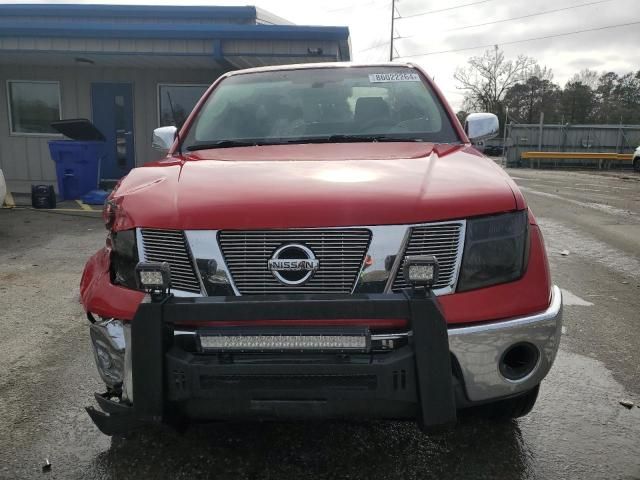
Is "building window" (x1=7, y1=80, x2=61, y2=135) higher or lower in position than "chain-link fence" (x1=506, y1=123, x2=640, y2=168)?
higher

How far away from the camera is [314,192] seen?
2.11 m

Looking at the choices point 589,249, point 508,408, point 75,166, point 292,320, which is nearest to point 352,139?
point 292,320

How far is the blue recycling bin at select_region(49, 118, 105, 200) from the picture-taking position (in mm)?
10414

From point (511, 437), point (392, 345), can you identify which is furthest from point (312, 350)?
point (511, 437)

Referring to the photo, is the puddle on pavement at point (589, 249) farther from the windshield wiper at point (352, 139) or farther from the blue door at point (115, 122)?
the blue door at point (115, 122)

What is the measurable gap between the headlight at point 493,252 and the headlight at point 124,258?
1.27 metres

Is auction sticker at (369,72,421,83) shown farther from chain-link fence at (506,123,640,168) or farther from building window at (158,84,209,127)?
chain-link fence at (506,123,640,168)

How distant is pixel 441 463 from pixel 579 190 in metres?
15.4

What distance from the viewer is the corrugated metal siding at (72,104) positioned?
11.9 metres

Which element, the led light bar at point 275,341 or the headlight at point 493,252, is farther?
the headlight at point 493,252

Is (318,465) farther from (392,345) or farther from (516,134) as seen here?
(516,134)

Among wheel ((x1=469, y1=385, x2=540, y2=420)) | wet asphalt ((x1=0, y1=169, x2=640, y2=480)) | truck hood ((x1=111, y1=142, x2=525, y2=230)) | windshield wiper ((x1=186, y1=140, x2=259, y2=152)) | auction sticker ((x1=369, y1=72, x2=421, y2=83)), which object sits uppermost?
auction sticker ((x1=369, y1=72, x2=421, y2=83))

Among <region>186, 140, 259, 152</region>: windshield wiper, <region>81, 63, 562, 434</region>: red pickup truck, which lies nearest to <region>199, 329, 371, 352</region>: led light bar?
<region>81, 63, 562, 434</region>: red pickup truck

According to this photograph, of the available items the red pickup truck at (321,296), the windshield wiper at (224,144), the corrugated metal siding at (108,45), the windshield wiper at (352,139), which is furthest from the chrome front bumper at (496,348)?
the corrugated metal siding at (108,45)
